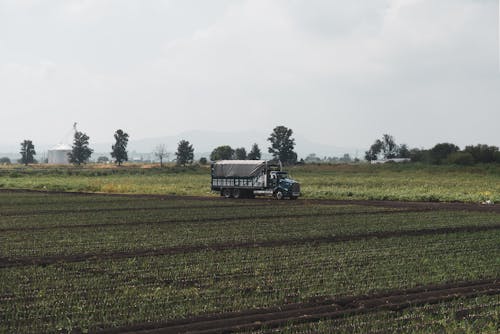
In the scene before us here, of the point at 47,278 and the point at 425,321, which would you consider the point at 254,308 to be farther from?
the point at 47,278

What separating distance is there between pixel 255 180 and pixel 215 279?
3377cm

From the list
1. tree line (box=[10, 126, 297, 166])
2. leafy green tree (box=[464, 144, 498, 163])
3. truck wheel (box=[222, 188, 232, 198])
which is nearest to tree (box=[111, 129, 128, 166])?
tree line (box=[10, 126, 297, 166])

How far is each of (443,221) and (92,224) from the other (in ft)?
58.1

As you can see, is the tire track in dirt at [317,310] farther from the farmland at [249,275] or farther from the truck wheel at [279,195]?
the truck wheel at [279,195]

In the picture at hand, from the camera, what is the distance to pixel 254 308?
43.6 feet

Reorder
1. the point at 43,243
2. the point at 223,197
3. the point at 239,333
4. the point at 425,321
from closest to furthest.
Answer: the point at 239,333 → the point at 425,321 → the point at 43,243 → the point at 223,197

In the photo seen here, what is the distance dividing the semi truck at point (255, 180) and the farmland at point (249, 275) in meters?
17.6

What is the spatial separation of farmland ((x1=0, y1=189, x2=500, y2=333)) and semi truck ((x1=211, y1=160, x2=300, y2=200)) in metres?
17.6

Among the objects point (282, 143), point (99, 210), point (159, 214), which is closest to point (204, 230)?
point (159, 214)

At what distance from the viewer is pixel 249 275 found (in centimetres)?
1688

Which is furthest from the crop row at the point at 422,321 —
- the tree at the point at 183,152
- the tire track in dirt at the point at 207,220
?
the tree at the point at 183,152

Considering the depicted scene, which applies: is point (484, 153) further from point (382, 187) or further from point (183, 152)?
point (183, 152)

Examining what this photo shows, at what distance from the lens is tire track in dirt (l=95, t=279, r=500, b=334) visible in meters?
11.8

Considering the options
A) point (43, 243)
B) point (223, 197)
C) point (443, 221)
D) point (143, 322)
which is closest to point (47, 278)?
point (143, 322)
